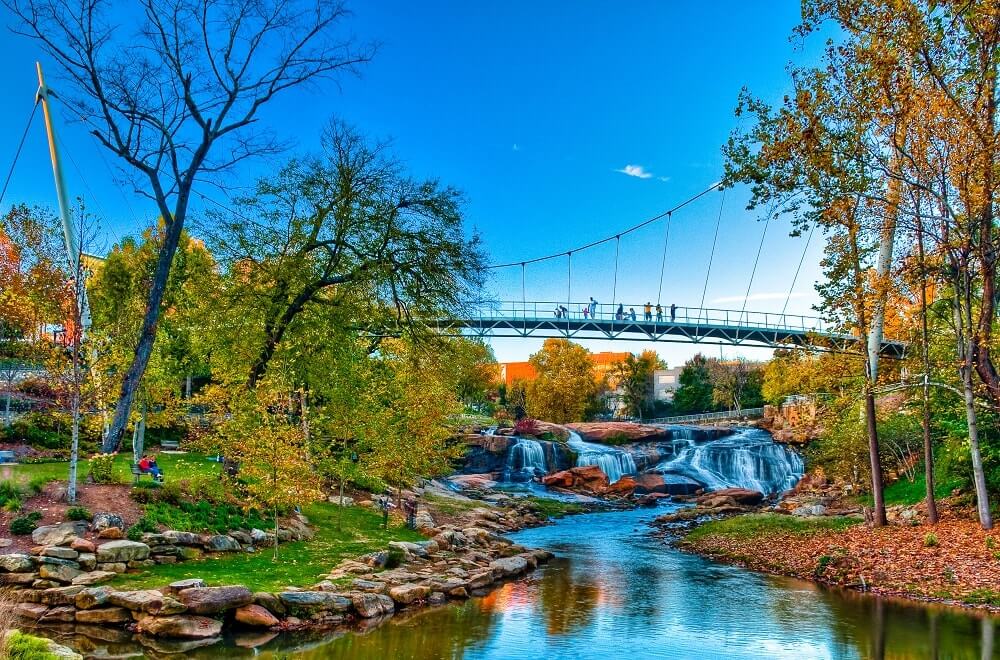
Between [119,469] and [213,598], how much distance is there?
10987 mm

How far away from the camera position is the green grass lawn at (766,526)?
20.5 metres

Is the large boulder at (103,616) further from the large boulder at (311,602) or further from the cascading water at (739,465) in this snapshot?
the cascading water at (739,465)

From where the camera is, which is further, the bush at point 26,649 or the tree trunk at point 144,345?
the tree trunk at point 144,345

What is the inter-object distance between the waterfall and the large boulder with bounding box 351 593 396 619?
32.5 meters

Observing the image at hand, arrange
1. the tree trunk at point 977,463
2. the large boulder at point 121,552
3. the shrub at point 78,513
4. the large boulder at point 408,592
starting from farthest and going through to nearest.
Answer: the tree trunk at point 977,463 → the shrub at point 78,513 → the large boulder at point 408,592 → the large boulder at point 121,552

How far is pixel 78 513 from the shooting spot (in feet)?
44.0

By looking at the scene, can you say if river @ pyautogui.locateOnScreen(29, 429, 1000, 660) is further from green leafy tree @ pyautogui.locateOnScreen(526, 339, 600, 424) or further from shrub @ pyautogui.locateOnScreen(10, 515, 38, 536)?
green leafy tree @ pyautogui.locateOnScreen(526, 339, 600, 424)

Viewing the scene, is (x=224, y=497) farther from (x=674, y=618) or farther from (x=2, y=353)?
(x=2, y=353)

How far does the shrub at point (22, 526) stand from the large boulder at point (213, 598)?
160 inches

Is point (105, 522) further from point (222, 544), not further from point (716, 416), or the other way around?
point (716, 416)

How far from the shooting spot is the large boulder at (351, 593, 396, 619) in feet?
40.4

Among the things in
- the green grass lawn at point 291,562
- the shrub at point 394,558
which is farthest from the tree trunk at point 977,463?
the green grass lawn at point 291,562

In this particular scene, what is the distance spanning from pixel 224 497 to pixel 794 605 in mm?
13714

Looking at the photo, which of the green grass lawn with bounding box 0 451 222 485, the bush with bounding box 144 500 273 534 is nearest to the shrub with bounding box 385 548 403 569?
the bush with bounding box 144 500 273 534
